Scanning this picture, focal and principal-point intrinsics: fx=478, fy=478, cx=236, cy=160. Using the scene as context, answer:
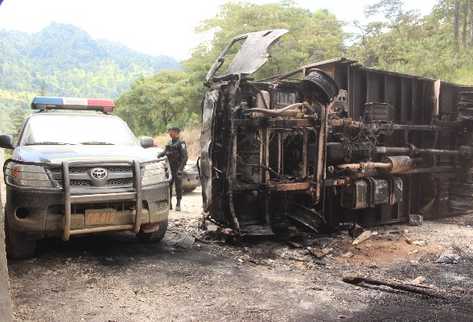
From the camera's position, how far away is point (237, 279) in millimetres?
5566

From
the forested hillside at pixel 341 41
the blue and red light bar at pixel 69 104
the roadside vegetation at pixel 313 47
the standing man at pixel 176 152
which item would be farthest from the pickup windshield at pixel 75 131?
the forested hillside at pixel 341 41

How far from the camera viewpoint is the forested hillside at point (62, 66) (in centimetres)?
8744

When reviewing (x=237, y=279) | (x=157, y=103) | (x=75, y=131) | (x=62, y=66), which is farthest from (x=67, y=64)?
(x=237, y=279)

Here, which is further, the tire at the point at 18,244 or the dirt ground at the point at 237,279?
the tire at the point at 18,244

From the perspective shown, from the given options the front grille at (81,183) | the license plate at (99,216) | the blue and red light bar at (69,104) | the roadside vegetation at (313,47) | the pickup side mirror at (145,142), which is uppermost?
the roadside vegetation at (313,47)

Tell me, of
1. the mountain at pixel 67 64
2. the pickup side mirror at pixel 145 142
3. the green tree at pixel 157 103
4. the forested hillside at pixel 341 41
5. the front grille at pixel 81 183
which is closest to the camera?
the front grille at pixel 81 183

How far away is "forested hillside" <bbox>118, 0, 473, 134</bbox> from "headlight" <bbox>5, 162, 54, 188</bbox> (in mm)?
19835

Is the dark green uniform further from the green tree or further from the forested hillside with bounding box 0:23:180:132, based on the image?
the forested hillside with bounding box 0:23:180:132

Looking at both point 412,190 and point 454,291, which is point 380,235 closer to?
point 412,190

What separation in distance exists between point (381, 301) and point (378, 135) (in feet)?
15.0

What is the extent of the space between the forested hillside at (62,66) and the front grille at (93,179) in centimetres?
4153

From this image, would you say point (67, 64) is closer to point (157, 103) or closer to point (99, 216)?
point (157, 103)

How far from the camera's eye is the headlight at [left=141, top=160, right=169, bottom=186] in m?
6.17

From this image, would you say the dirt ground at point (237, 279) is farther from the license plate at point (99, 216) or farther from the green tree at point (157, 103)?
the green tree at point (157, 103)
